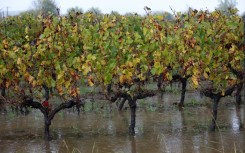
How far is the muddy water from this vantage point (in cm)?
1030

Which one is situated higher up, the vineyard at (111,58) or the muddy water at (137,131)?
the vineyard at (111,58)

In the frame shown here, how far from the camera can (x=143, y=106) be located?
16.1 m

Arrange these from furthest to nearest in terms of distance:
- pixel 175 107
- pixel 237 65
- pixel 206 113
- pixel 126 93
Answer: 1. pixel 175 107
2. pixel 206 113
3. pixel 237 65
4. pixel 126 93

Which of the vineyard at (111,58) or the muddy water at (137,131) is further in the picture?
the vineyard at (111,58)

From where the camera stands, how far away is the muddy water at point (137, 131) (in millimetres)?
10305

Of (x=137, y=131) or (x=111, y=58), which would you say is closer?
(x=111, y=58)

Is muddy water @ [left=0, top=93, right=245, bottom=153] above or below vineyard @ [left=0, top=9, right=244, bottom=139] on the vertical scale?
below

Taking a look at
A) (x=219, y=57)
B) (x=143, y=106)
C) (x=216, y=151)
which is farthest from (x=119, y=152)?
(x=143, y=106)

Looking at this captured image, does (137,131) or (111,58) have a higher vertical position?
(111,58)

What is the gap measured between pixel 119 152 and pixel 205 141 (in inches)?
85.2

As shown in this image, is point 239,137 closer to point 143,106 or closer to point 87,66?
point 87,66

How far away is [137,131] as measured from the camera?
12.0 m

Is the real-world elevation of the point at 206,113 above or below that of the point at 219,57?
below

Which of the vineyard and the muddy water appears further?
the vineyard
